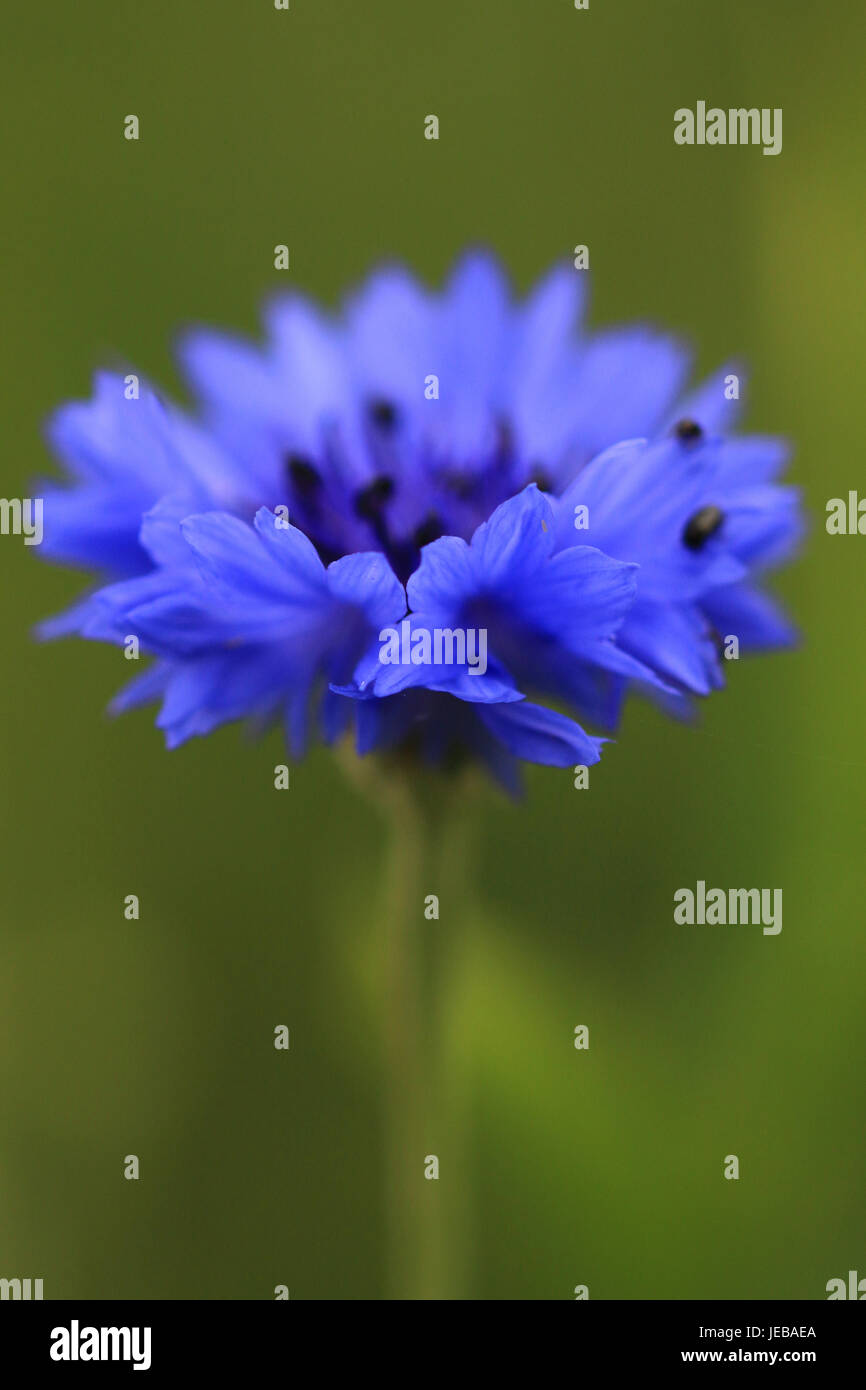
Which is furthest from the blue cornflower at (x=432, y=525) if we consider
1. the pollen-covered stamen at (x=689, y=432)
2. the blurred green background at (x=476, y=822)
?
the blurred green background at (x=476, y=822)

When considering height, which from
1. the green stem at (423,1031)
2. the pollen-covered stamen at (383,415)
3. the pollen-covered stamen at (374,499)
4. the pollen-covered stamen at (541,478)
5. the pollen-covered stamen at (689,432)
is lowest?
the green stem at (423,1031)

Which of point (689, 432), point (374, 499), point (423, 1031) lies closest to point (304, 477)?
point (374, 499)

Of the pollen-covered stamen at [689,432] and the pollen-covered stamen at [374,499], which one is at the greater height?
the pollen-covered stamen at [689,432]

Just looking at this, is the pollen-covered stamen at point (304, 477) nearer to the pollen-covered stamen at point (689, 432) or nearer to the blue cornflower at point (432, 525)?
the blue cornflower at point (432, 525)

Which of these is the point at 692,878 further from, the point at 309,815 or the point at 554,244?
the point at 554,244

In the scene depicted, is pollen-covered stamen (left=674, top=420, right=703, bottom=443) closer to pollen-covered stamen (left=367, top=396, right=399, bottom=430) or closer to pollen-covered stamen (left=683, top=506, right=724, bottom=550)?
pollen-covered stamen (left=683, top=506, right=724, bottom=550)

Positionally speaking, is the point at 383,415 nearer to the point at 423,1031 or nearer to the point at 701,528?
the point at 701,528
